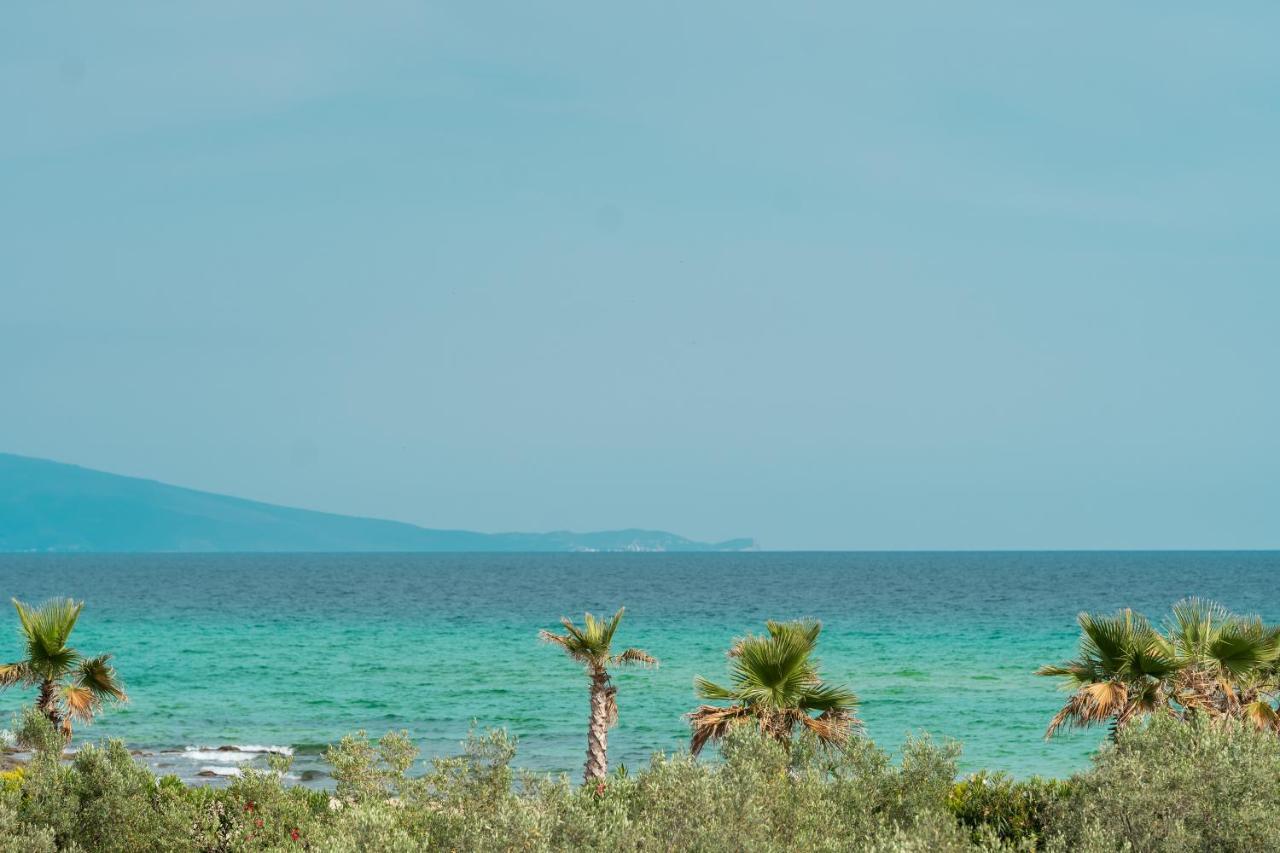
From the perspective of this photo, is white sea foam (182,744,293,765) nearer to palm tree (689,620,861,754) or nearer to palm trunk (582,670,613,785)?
palm trunk (582,670,613,785)

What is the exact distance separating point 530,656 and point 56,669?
4474 centimetres

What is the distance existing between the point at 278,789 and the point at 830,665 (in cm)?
4696

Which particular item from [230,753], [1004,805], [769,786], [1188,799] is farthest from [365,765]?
[230,753]

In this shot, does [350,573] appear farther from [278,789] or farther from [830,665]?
[278,789]

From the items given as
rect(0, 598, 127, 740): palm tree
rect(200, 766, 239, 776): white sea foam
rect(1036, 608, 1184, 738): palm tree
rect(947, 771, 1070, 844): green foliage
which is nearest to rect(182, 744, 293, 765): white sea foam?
rect(200, 766, 239, 776): white sea foam

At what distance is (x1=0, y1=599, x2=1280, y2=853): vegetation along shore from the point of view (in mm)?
10805

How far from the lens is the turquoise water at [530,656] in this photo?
4300 centimetres

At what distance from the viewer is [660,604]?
11044 cm

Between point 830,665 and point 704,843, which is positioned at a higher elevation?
point 704,843

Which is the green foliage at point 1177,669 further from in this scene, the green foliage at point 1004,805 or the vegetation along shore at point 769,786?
the green foliage at point 1004,805

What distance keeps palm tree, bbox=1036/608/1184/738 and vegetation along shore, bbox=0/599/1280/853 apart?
0.11ft

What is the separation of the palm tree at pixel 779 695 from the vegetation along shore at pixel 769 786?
37 mm

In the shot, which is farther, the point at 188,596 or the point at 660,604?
the point at 188,596

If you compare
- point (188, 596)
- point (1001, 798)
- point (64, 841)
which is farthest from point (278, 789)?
point (188, 596)
